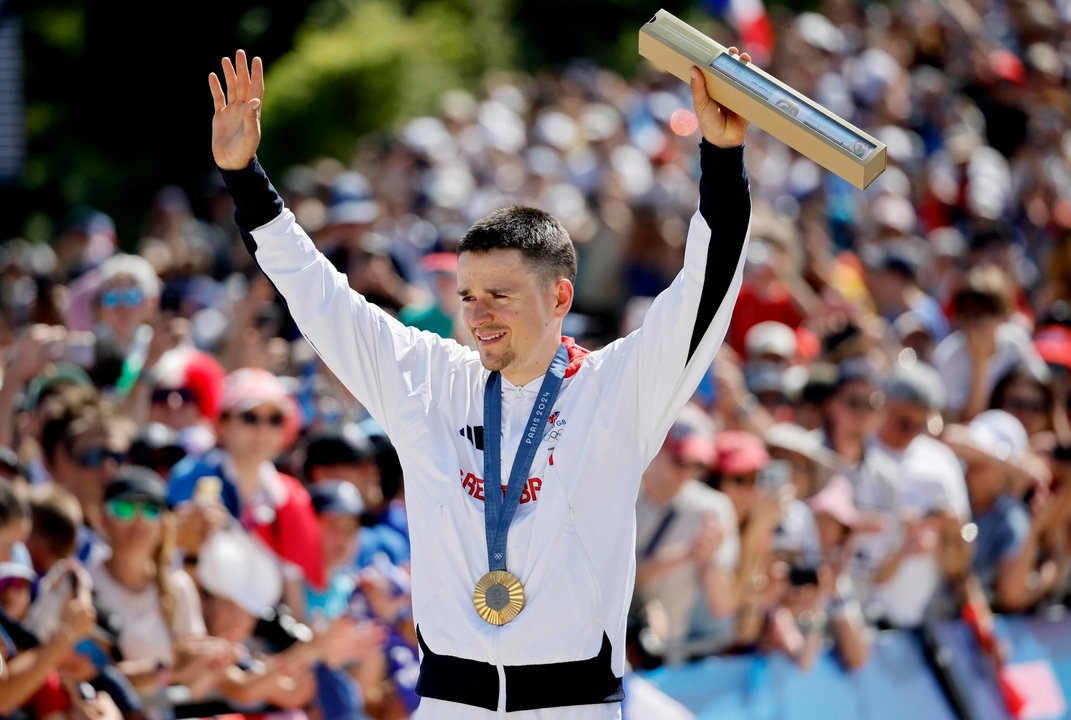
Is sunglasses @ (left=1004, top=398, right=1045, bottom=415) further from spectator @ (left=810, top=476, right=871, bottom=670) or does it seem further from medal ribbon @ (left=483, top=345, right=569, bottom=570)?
medal ribbon @ (left=483, top=345, right=569, bottom=570)

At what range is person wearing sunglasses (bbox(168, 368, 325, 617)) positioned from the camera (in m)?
6.68

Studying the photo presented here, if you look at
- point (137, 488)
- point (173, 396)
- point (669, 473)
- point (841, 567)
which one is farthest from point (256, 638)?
point (841, 567)

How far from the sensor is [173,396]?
25.1 feet

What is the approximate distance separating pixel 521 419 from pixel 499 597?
0.47m

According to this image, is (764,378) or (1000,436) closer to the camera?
(1000,436)

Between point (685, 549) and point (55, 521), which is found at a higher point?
point (55, 521)

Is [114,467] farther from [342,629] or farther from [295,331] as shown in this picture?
[295,331]

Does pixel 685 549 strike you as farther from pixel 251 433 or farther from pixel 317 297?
pixel 317 297

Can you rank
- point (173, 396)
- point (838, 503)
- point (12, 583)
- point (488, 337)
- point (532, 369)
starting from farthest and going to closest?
point (838, 503)
point (173, 396)
point (12, 583)
point (532, 369)
point (488, 337)

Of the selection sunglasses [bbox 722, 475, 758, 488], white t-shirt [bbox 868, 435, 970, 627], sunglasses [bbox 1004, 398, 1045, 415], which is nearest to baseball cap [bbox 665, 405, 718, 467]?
sunglasses [bbox 722, 475, 758, 488]

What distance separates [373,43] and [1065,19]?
8.65m

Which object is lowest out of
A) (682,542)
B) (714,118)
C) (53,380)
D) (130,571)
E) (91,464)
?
(682,542)

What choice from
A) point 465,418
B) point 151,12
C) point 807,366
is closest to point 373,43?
point 151,12

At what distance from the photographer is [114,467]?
6.58m
